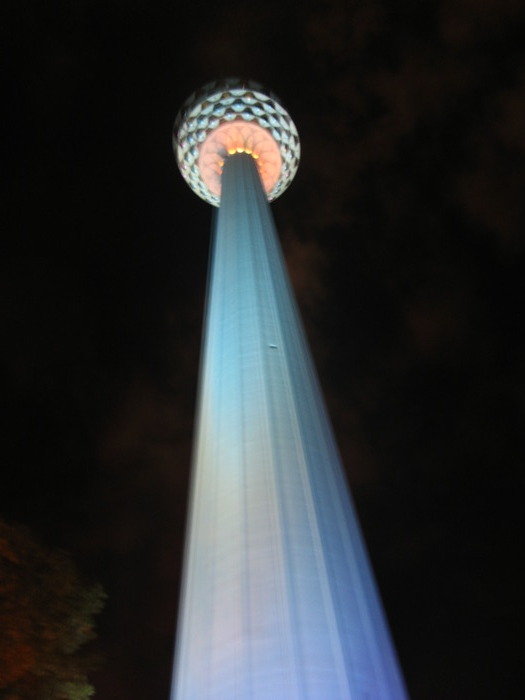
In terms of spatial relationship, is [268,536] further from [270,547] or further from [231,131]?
[231,131]

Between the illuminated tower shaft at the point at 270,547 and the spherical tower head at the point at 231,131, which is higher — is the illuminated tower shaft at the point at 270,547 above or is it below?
below

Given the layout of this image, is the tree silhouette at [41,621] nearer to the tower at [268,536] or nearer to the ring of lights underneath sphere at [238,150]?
the tower at [268,536]

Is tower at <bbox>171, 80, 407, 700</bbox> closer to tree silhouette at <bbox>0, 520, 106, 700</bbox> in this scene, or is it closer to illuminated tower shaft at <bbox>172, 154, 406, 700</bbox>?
illuminated tower shaft at <bbox>172, 154, 406, 700</bbox>

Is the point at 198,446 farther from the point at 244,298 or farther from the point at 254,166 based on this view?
the point at 254,166

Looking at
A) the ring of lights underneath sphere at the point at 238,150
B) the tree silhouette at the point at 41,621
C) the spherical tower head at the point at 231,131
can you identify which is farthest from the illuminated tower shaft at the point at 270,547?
the spherical tower head at the point at 231,131

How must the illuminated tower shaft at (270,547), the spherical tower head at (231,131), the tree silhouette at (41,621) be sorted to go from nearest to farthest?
the illuminated tower shaft at (270,547), the tree silhouette at (41,621), the spherical tower head at (231,131)

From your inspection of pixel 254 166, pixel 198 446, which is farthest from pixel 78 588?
pixel 254 166
